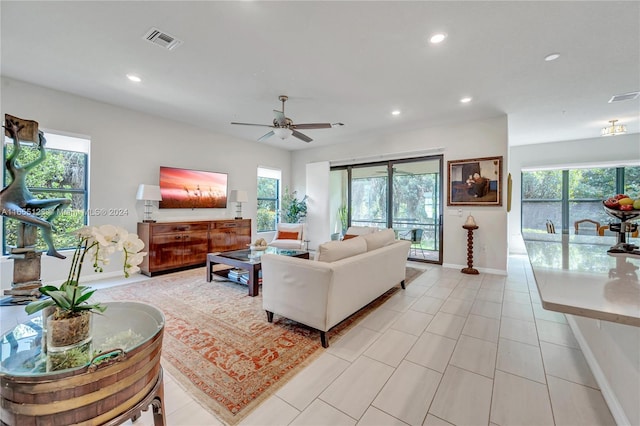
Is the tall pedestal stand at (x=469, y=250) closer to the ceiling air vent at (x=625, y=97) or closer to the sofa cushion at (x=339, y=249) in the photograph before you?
the ceiling air vent at (x=625, y=97)

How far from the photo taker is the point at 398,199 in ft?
19.2

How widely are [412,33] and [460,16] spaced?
39cm

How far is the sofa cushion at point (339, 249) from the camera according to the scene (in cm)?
236

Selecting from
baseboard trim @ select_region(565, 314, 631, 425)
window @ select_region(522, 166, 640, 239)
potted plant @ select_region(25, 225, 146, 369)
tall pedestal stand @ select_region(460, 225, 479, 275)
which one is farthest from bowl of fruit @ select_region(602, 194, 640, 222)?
window @ select_region(522, 166, 640, 239)

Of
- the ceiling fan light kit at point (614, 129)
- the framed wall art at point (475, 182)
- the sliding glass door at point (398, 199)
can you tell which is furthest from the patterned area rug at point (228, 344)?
the ceiling fan light kit at point (614, 129)

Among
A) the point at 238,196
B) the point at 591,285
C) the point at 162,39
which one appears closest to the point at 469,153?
the point at 591,285

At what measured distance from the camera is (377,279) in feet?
9.58

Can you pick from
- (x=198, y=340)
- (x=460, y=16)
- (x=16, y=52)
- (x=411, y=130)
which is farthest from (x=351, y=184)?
(x=16, y=52)

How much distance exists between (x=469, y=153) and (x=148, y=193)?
5683 millimetres

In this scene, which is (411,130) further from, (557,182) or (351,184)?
(557,182)

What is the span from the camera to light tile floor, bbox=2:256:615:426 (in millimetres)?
1486

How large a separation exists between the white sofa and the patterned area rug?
19 centimetres

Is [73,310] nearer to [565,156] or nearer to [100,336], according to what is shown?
[100,336]

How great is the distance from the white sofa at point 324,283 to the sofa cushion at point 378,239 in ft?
0.26
